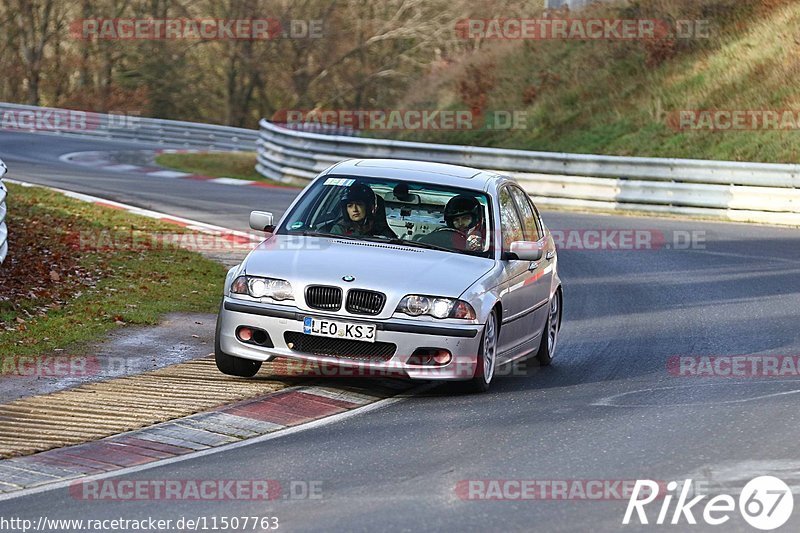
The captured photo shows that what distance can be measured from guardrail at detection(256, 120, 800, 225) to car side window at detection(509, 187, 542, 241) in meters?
10.9

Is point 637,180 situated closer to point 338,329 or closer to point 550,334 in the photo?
point 550,334

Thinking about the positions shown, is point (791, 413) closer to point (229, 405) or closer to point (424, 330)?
point (424, 330)

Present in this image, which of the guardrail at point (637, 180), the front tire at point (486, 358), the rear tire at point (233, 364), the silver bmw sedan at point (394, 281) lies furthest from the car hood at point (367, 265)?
the guardrail at point (637, 180)

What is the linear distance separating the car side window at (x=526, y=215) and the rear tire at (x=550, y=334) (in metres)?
0.58

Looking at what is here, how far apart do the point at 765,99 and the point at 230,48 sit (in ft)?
101

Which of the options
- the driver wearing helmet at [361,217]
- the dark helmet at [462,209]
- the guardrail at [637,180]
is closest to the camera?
the driver wearing helmet at [361,217]

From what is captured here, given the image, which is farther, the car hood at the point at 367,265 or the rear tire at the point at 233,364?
the rear tire at the point at 233,364

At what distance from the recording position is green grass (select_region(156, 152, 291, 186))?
3297 centimetres

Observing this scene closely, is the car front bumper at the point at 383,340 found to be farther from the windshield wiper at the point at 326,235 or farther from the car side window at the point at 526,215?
the car side window at the point at 526,215

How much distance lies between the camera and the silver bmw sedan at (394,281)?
9.07 m

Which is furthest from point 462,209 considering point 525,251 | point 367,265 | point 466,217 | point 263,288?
point 263,288

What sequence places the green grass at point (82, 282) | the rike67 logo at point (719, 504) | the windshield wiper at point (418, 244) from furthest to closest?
the green grass at point (82, 282) < the windshield wiper at point (418, 244) < the rike67 logo at point (719, 504)

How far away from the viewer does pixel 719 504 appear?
646 centimetres

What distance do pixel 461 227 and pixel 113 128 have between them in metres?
33.8
